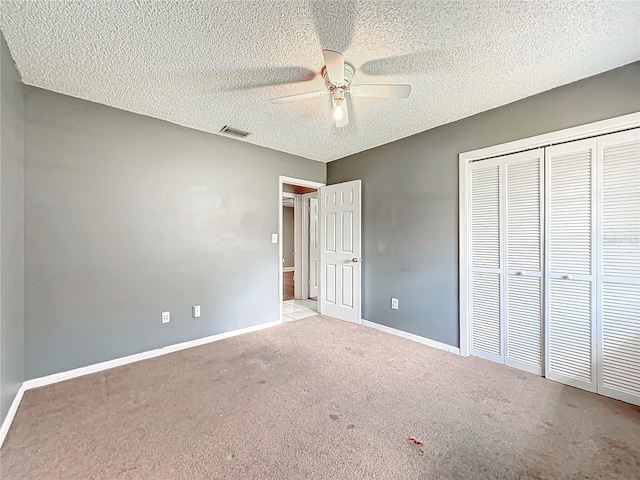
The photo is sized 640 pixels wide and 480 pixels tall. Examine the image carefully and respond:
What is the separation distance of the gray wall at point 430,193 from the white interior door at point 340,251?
0.45 ft

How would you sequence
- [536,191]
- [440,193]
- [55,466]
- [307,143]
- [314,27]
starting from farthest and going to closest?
1. [307,143]
2. [440,193]
3. [536,191]
4. [314,27]
5. [55,466]

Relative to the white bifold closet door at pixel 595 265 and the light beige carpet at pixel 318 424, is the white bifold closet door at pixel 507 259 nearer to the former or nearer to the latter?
the white bifold closet door at pixel 595 265

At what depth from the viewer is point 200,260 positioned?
3.06 meters

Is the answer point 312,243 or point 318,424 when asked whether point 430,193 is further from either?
point 312,243

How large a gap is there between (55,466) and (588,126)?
4073mm

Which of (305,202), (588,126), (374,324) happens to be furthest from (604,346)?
(305,202)

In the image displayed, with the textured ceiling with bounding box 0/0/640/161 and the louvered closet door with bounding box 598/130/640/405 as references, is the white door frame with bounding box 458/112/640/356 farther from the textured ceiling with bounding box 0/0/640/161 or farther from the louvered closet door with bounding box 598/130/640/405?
the textured ceiling with bounding box 0/0/640/161

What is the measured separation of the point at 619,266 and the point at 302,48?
8.94 ft

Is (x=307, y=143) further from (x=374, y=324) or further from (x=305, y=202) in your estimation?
(x=374, y=324)

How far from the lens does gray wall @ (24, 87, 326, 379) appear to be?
2.20 metres

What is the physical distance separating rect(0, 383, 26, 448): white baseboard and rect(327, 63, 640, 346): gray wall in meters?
3.29

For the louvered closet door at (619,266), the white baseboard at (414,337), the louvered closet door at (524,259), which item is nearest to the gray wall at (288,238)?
the white baseboard at (414,337)

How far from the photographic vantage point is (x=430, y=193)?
3.03 m

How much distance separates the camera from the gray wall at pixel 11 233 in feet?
5.41
